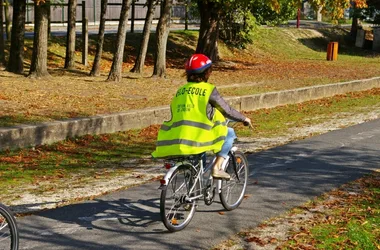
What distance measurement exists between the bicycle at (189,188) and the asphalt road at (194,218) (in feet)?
0.46

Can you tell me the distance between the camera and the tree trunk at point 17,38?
21.5 metres

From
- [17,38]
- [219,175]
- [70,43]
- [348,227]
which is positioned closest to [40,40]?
[17,38]

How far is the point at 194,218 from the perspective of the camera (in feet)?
26.3

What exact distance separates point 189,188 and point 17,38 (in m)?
15.0

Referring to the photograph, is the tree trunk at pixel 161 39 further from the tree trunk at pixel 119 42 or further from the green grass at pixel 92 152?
the green grass at pixel 92 152

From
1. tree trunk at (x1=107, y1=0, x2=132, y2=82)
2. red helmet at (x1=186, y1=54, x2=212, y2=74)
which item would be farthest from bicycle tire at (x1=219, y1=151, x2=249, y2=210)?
tree trunk at (x1=107, y1=0, x2=132, y2=82)

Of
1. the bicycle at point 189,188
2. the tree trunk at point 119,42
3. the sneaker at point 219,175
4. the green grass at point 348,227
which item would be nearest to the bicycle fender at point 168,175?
the bicycle at point 189,188

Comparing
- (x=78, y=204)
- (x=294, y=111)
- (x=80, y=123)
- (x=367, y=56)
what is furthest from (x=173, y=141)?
(x=367, y=56)

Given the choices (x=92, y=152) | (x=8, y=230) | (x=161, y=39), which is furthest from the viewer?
(x=161, y=39)

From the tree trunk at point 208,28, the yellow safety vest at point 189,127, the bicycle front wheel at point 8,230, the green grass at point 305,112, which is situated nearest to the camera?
the bicycle front wheel at point 8,230

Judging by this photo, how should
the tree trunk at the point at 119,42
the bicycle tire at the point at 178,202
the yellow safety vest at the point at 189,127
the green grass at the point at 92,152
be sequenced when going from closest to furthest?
the bicycle tire at the point at 178,202
the yellow safety vest at the point at 189,127
the green grass at the point at 92,152
the tree trunk at the point at 119,42

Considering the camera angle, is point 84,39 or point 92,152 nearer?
point 92,152

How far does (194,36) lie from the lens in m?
37.2

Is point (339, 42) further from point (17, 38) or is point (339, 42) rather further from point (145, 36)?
point (17, 38)
